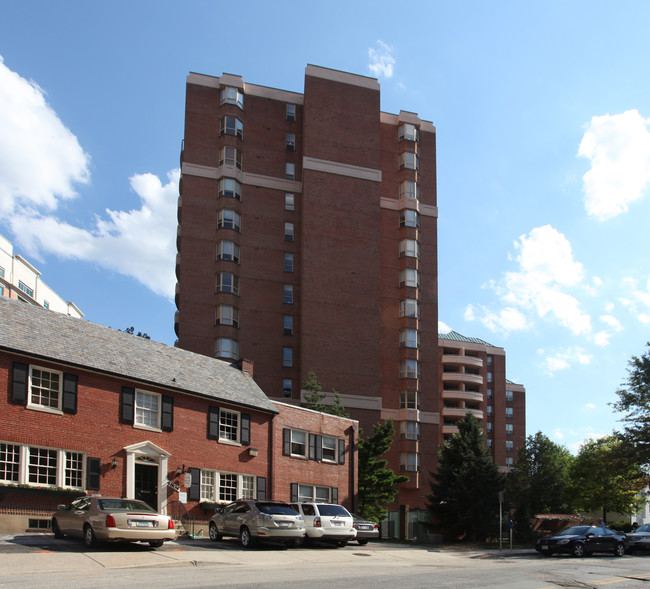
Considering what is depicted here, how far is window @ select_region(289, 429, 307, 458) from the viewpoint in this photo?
34.2 m

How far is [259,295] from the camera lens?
63.0m

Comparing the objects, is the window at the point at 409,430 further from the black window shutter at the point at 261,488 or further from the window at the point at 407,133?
the black window shutter at the point at 261,488

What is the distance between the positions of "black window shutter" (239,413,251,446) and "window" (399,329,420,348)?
3606cm

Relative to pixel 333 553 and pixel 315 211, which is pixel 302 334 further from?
pixel 333 553

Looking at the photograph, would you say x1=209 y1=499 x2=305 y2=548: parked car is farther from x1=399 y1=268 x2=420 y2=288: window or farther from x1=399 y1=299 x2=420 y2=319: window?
x1=399 y1=268 x2=420 y2=288: window

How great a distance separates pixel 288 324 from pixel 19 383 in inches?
1614

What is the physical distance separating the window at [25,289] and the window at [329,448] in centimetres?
6085

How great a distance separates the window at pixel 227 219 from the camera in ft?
206

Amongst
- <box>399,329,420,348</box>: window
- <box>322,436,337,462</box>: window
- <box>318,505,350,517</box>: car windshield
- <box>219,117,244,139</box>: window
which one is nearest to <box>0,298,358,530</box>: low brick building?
<box>322,436,337,462</box>: window

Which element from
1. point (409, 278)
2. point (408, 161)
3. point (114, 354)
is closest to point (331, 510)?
point (114, 354)

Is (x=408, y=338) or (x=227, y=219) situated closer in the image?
(x=227, y=219)

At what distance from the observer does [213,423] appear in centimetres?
2989

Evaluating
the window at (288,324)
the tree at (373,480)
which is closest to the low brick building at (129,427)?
the tree at (373,480)

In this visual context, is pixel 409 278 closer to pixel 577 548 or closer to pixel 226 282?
pixel 226 282
